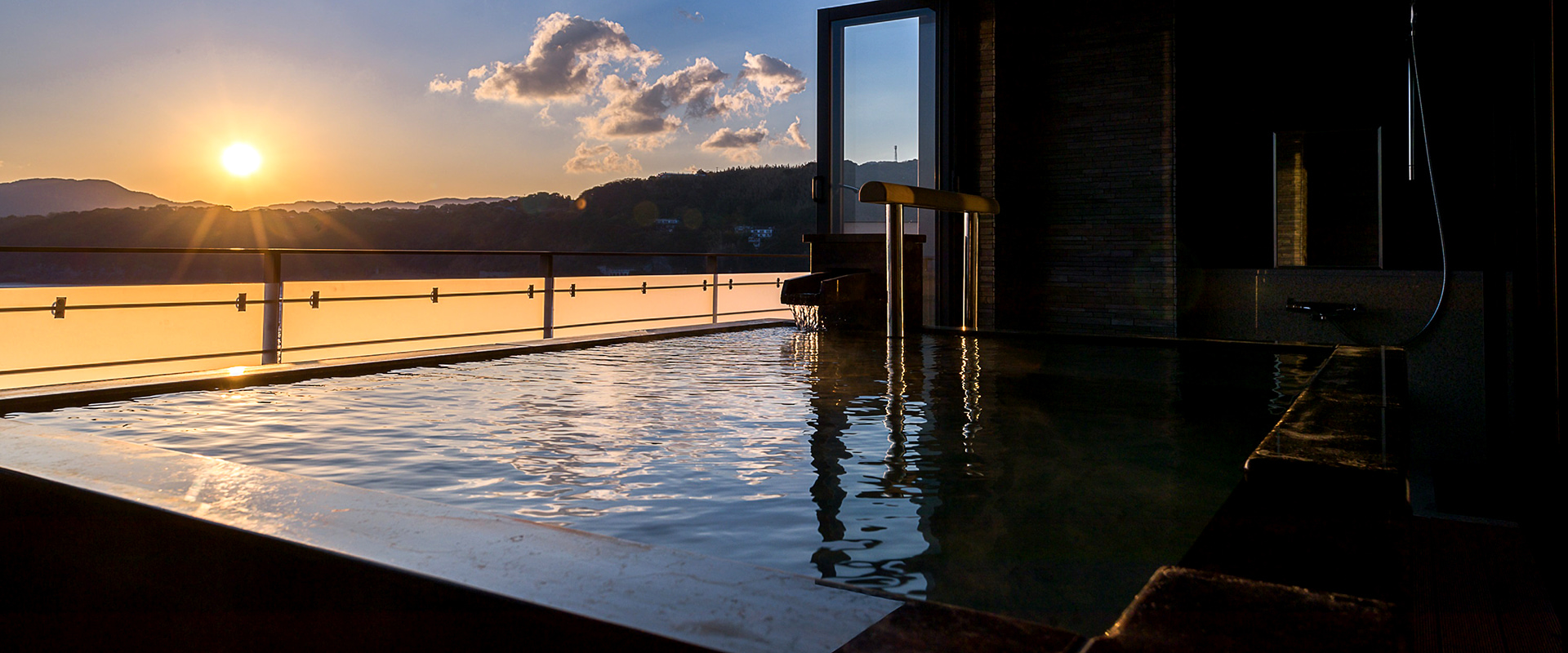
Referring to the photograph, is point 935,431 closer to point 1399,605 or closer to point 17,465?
point 1399,605

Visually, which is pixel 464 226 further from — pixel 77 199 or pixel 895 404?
pixel 895 404

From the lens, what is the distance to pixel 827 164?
27.0ft

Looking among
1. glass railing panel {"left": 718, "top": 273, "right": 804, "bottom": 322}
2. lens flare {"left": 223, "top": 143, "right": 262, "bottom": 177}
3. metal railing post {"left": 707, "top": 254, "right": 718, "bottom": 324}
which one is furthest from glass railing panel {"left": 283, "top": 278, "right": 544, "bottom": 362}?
lens flare {"left": 223, "top": 143, "right": 262, "bottom": 177}

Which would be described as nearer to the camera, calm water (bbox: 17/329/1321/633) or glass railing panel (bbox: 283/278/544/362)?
calm water (bbox: 17/329/1321/633)

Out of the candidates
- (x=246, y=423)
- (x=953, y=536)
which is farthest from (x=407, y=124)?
(x=953, y=536)

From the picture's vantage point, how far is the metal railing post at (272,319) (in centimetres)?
482

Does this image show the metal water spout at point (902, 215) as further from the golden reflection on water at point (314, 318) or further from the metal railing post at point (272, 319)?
the metal railing post at point (272, 319)

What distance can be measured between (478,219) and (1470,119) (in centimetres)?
3717

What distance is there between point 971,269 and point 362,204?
32.3 m

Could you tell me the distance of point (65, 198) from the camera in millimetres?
33219

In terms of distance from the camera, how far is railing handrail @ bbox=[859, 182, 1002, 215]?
5715 millimetres

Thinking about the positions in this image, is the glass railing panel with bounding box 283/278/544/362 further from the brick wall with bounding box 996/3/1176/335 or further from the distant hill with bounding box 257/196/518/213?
the brick wall with bounding box 996/3/1176/335

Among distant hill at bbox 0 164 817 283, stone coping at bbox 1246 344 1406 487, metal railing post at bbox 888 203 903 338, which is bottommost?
stone coping at bbox 1246 344 1406 487

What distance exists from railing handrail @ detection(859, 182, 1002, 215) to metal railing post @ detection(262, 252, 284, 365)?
3.12 metres
